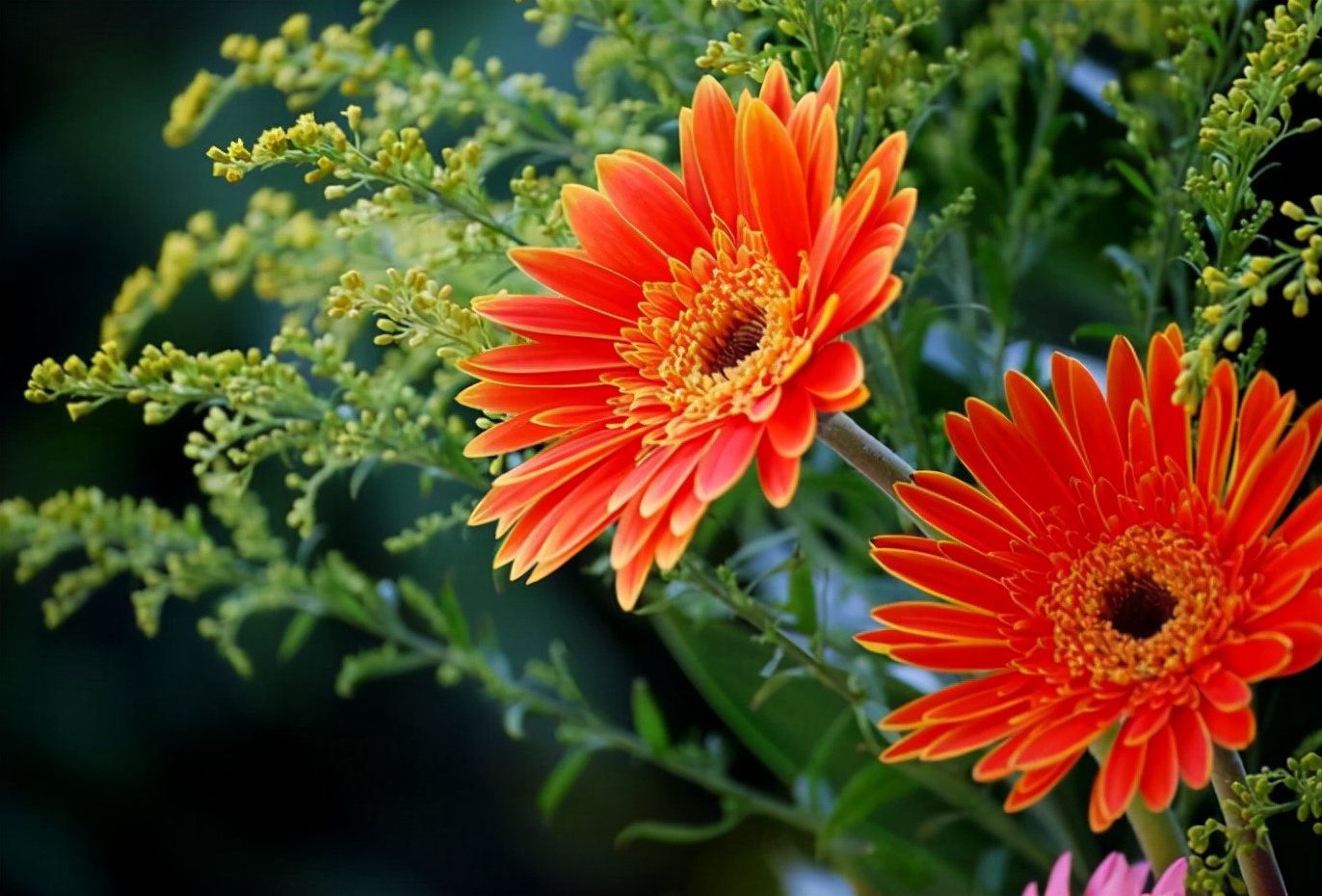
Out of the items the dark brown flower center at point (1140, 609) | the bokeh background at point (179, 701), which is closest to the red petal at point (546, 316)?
the dark brown flower center at point (1140, 609)

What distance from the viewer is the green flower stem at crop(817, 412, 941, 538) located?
219mm

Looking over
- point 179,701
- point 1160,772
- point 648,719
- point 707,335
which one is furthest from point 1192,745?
point 179,701

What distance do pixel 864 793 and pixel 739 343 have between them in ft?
0.52

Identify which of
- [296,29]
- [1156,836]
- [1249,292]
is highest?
[296,29]

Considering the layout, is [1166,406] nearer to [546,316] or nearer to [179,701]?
[546,316]

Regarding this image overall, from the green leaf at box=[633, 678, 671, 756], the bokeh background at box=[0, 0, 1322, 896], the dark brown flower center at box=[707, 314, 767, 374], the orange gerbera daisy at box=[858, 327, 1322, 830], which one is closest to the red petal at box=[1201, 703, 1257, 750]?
the orange gerbera daisy at box=[858, 327, 1322, 830]

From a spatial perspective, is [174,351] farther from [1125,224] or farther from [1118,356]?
[1125,224]

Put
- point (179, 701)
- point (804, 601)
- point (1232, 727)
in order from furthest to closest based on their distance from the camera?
point (179, 701)
point (804, 601)
point (1232, 727)

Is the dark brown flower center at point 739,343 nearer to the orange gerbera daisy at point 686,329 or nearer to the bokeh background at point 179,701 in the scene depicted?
the orange gerbera daisy at point 686,329

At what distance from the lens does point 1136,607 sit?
23 centimetres

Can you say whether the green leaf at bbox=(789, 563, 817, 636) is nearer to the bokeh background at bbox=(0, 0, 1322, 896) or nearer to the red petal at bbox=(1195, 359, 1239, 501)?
the red petal at bbox=(1195, 359, 1239, 501)

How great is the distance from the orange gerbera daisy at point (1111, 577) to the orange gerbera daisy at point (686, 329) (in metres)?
0.03

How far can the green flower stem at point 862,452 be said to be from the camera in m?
0.22

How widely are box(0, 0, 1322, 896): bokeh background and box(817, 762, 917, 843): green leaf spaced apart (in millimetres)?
279
